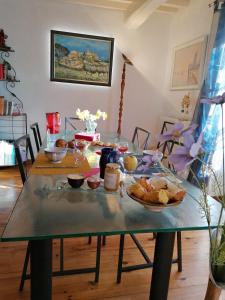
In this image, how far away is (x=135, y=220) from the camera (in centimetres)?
94

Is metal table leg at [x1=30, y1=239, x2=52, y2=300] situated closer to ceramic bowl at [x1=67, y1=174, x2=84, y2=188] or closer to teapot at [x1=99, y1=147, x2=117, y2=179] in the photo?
ceramic bowl at [x1=67, y1=174, x2=84, y2=188]

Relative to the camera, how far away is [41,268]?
37.6 inches

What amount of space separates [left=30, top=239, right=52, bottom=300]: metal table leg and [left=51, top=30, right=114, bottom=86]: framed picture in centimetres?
334

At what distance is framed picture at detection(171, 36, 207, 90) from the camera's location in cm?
318

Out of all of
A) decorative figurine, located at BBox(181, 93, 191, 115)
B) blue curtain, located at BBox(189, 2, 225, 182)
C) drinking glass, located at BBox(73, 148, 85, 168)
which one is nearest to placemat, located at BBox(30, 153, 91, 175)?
drinking glass, located at BBox(73, 148, 85, 168)

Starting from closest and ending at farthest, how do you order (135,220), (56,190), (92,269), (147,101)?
(135,220) → (56,190) → (92,269) → (147,101)

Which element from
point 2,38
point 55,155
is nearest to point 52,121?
point 55,155

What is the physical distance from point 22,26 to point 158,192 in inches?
145

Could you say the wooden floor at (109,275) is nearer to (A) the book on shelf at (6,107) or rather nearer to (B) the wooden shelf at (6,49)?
(A) the book on shelf at (6,107)

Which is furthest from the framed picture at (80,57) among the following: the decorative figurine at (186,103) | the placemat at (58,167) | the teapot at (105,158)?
the teapot at (105,158)

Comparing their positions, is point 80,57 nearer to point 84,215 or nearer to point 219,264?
point 84,215

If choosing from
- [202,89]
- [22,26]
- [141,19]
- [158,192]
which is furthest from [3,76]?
[158,192]

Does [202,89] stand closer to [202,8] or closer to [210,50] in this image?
[210,50]

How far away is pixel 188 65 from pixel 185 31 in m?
0.59
